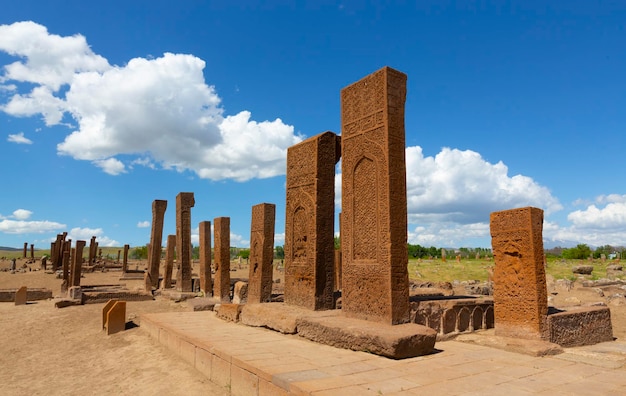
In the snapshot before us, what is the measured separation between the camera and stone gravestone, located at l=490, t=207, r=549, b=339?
6531 millimetres

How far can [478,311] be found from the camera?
762 centimetres

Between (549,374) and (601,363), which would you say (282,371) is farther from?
(601,363)

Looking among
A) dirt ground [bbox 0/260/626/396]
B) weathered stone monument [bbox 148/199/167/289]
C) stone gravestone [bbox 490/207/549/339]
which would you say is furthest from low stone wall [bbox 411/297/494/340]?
weathered stone monument [bbox 148/199/167/289]

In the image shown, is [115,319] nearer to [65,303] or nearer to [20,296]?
[65,303]

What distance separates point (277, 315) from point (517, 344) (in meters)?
3.53

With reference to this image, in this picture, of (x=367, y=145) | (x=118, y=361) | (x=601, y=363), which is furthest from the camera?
(x=118, y=361)

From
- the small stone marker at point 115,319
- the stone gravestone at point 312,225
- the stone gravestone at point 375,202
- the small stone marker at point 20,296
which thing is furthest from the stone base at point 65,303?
the stone gravestone at point 375,202

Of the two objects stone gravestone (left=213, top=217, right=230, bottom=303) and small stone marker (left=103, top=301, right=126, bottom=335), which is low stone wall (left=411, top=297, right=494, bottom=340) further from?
stone gravestone (left=213, top=217, right=230, bottom=303)

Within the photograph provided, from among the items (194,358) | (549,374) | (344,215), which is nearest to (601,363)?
(549,374)

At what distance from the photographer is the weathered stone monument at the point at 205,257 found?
46.1 ft

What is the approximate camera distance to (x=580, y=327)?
6.91m

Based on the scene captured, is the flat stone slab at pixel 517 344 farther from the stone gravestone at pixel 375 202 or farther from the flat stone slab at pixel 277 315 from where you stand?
the flat stone slab at pixel 277 315

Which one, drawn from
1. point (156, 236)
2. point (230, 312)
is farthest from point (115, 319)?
point (156, 236)

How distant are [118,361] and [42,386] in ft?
3.84
